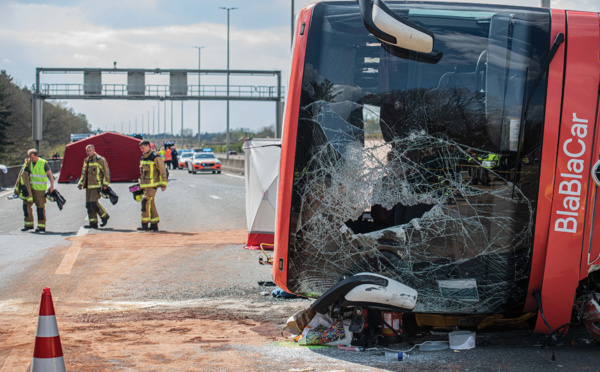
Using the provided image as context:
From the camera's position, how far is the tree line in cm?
6262

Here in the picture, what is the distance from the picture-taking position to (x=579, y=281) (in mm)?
→ 5543

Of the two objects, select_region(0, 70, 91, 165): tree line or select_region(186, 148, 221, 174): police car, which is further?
select_region(0, 70, 91, 165): tree line

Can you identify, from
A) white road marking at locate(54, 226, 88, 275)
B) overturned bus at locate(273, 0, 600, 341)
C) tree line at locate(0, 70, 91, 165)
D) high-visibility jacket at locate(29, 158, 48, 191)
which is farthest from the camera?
tree line at locate(0, 70, 91, 165)

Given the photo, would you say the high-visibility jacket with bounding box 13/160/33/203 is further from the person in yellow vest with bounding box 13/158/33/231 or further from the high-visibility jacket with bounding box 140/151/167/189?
the high-visibility jacket with bounding box 140/151/167/189

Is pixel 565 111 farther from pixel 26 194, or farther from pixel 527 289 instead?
pixel 26 194

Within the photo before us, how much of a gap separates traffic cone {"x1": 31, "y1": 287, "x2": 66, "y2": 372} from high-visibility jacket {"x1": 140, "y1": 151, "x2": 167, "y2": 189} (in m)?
10.4

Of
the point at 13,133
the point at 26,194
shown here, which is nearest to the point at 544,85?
the point at 26,194

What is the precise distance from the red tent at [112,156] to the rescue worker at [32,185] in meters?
18.1

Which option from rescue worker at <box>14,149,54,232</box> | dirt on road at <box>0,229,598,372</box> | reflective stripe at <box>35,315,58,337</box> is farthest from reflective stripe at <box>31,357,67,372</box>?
rescue worker at <box>14,149,54,232</box>

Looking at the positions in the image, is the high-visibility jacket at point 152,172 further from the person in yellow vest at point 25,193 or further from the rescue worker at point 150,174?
the person in yellow vest at point 25,193

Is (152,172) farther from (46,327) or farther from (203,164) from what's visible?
(203,164)

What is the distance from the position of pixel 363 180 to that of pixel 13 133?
75.3 metres

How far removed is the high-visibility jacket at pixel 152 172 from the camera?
594 inches

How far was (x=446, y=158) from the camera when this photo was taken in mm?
5387
